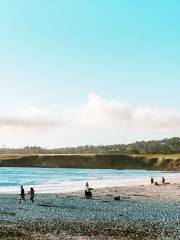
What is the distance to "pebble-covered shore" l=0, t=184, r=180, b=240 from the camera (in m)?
32.3

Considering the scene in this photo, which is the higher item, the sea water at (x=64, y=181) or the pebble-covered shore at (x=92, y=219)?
the sea water at (x=64, y=181)

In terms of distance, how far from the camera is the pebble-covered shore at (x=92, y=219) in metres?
32.3

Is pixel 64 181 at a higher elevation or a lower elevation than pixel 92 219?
higher

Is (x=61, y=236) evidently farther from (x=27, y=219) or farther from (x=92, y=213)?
(x=92, y=213)

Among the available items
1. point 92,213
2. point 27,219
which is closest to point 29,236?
point 27,219

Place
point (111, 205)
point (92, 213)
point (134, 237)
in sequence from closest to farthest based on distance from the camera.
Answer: point (134, 237), point (92, 213), point (111, 205)

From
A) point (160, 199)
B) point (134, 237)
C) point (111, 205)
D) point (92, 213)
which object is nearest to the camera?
point (134, 237)

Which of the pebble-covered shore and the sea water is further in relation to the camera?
the sea water

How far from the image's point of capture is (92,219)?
4028 cm

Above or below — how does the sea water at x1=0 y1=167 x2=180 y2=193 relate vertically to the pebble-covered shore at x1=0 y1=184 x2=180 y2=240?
above

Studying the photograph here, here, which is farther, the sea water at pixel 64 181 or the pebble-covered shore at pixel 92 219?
the sea water at pixel 64 181

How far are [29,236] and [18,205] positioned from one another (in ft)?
73.6

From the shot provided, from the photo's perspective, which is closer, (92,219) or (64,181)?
(92,219)

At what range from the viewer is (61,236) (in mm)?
31531
